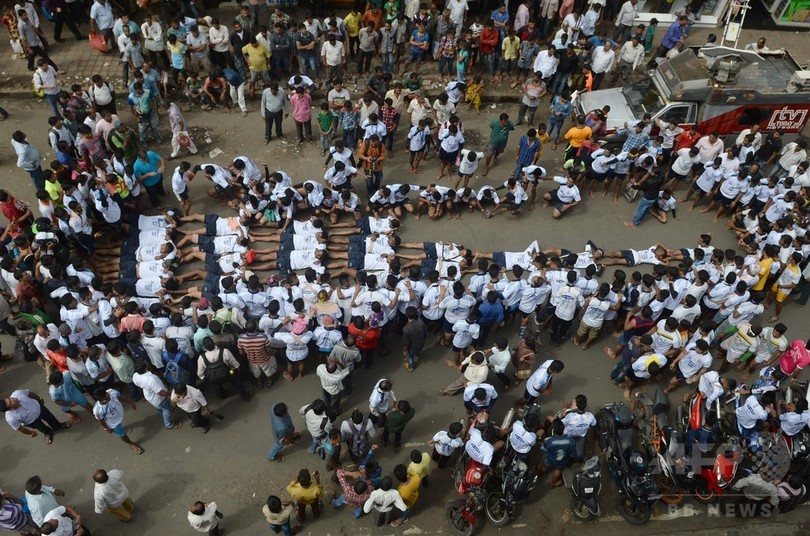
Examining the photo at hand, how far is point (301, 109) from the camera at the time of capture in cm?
1240

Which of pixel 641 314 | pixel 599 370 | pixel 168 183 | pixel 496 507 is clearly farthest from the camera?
pixel 168 183

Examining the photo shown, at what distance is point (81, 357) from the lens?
8086mm

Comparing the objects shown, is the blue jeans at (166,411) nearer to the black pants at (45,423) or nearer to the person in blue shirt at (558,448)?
the black pants at (45,423)

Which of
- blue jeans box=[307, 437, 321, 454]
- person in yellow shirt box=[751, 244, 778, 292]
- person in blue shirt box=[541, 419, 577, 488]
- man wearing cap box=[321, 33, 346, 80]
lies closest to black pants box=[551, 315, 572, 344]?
person in blue shirt box=[541, 419, 577, 488]

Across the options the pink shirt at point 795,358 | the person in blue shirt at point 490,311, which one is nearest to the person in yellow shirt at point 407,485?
the person in blue shirt at point 490,311

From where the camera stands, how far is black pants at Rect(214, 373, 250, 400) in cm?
852

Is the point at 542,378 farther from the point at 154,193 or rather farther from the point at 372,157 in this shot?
the point at 154,193

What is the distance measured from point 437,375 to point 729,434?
413 centimetres

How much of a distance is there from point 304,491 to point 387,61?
424 inches

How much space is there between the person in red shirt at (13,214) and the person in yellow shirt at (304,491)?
20.3 ft

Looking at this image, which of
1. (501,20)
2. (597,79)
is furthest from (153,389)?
(597,79)

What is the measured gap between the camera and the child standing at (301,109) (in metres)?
12.2

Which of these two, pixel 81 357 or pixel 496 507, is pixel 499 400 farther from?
pixel 81 357

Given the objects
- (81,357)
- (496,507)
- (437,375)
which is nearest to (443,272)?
(437,375)
